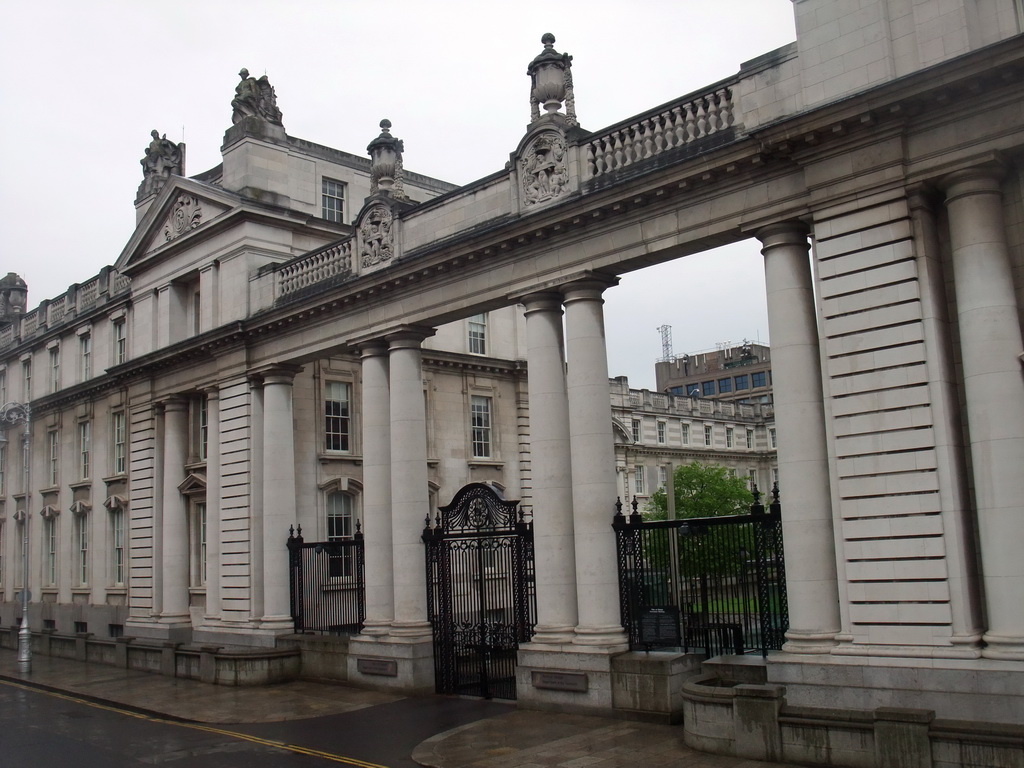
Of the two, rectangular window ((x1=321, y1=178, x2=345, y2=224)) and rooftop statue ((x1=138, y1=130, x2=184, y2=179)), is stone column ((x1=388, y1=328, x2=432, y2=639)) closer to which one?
rectangular window ((x1=321, y1=178, x2=345, y2=224))

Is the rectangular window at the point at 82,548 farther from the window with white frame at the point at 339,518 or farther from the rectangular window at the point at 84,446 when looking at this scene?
the window with white frame at the point at 339,518

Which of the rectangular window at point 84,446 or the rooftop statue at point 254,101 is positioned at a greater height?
the rooftop statue at point 254,101

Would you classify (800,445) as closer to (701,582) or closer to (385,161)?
(701,582)

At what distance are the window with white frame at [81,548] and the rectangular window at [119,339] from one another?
6.55 m

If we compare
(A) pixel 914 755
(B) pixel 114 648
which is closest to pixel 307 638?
(B) pixel 114 648

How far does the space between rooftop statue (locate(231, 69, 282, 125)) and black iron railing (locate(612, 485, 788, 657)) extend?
18508mm

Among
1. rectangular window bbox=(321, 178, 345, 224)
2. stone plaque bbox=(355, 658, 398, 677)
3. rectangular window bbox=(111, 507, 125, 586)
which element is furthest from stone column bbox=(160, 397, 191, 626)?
stone plaque bbox=(355, 658, 398, 677)

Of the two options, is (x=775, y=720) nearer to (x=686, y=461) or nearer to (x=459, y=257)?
(x=459, y=257)

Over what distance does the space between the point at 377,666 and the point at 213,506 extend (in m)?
8.92

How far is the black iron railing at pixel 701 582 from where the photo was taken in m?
15.7

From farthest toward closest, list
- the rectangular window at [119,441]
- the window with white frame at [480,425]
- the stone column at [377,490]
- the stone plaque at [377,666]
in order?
the rectangular window at [119,441] → the window with white frame at [480,425] → the stone column at [377,490] → the stone plaque at [377,666]

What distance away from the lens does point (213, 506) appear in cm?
2748

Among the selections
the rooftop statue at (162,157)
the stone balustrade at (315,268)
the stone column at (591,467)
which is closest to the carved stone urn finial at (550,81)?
the stone column at (591,467)

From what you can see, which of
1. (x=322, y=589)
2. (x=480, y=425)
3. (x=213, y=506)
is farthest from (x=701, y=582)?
(x=480, y=425)
